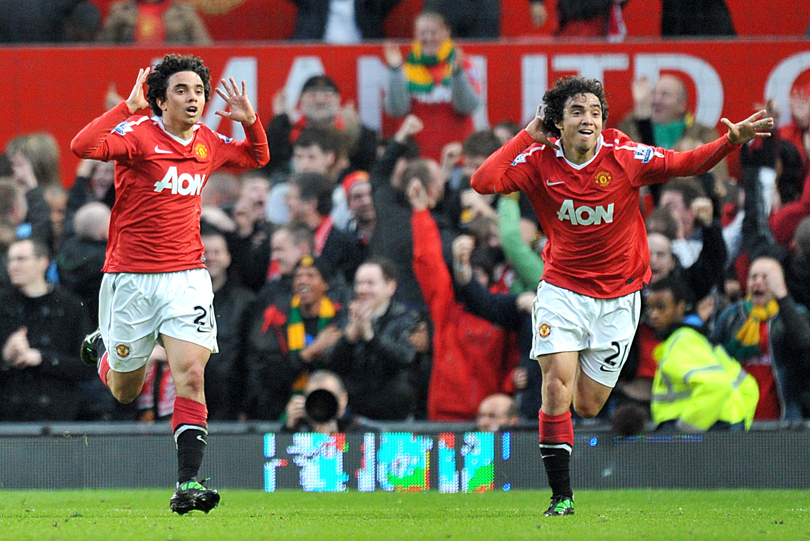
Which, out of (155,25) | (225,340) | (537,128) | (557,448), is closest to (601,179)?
(537,128)

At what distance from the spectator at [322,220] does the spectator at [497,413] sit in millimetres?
1578

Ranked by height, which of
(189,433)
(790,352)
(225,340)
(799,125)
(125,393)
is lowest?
(189,433)

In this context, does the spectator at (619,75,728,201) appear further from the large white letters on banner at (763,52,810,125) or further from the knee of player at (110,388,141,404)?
the knee of player at (110,388,141,404)

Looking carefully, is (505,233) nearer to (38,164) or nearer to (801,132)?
(801,132)

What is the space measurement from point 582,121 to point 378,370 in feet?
10.3

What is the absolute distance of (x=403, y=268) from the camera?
929cm

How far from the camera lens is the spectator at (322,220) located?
942cm

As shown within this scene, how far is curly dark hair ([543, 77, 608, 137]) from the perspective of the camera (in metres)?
6.15

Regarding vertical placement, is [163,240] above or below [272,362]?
above

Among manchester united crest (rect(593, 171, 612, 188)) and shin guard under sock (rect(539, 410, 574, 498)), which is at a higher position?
manchester united crest (rect(593, 171, 612, 188))

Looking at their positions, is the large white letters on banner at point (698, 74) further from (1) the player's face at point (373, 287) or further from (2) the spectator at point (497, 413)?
(2) the spectator at point (497, 413)

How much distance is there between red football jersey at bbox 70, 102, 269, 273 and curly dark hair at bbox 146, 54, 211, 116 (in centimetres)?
16

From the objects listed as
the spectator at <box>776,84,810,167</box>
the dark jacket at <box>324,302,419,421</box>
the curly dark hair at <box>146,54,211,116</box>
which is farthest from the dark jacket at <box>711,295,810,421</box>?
the curly dark hair at <box>146,54,211,116</box>

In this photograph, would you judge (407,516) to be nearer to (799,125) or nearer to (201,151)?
(201,151)
